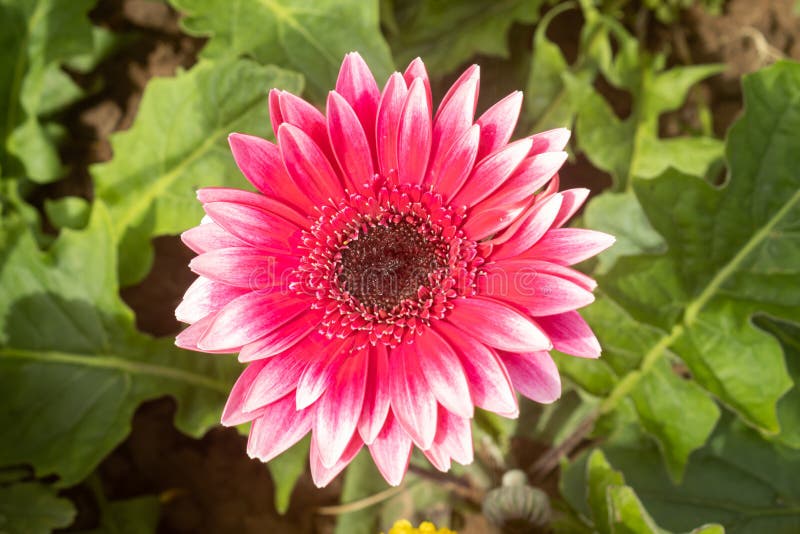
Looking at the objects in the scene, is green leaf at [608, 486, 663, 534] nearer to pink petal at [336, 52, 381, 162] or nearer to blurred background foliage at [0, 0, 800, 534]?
blurred background foliage at [0, 0, 800, 534]

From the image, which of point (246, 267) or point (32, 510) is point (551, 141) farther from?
point (32, 510)

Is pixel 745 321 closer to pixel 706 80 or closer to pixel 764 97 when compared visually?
pixel 764 97

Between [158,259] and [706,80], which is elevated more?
[706,80]

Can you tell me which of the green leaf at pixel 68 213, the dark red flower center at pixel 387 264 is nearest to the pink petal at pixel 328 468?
the dark red flower center at pixel 387 264

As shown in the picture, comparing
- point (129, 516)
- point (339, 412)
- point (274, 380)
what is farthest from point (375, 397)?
point (129, 516)

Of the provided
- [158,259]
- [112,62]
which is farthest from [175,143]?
[112,62]

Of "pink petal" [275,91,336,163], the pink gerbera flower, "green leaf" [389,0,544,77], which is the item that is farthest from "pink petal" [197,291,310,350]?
"green leaf" [389,0,544,77]
